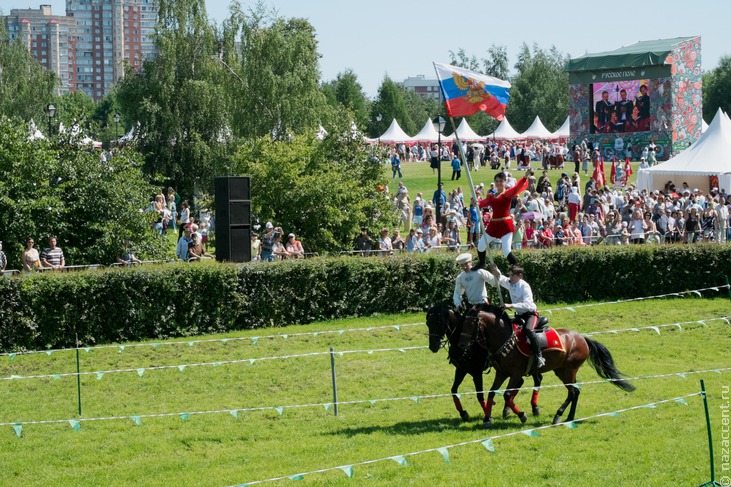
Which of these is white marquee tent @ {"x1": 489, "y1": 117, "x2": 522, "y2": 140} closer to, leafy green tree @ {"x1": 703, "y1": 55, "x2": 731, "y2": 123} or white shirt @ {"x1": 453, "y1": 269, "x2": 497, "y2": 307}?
leafy green tree @ {"x1": 703, "y1": 55, "x2": 731, "y2": 123}

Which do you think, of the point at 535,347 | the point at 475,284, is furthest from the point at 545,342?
the point at 475,284

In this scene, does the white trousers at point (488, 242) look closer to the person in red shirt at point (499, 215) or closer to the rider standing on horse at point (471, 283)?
the person in red shirt at point (499, 215)

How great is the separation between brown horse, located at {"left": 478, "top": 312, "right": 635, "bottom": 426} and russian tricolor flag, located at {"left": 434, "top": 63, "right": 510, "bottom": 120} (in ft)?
14.7

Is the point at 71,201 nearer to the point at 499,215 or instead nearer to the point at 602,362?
the point at 499,215

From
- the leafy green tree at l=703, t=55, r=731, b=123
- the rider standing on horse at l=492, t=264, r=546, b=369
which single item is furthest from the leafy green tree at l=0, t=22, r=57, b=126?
the leafy green tree at l=703, t=55, r=731, b=123

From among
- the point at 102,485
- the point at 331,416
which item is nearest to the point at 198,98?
the point at 331,416

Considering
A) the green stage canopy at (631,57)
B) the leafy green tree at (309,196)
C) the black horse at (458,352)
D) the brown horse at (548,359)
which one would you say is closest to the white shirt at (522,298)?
the brown horse at (548,359)

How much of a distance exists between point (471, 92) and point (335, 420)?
6019 millimetres

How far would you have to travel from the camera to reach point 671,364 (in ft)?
59.9

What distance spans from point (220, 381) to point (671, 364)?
316 inches

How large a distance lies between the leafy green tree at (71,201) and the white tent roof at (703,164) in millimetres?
23649

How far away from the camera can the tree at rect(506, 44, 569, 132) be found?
4466 inches

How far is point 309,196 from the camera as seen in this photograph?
1130 inches

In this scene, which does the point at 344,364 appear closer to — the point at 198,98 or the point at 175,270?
the point at 175,270
